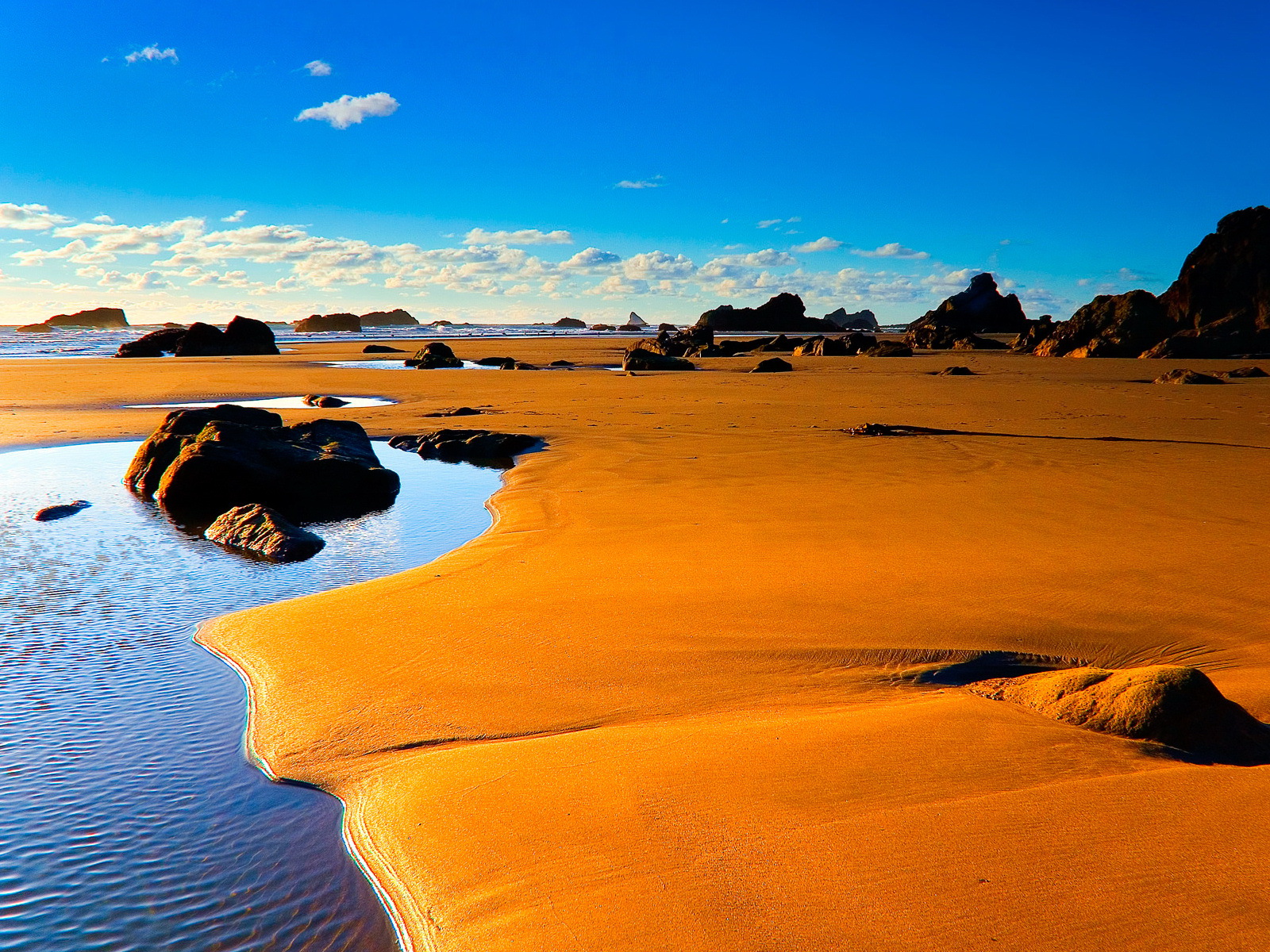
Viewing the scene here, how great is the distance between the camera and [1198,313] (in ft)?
90.7

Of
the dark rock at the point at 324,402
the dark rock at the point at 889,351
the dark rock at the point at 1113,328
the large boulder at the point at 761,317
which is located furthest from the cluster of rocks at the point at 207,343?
the large boulder at the point at 761,317

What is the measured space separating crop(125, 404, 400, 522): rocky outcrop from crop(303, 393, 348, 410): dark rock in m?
6.16

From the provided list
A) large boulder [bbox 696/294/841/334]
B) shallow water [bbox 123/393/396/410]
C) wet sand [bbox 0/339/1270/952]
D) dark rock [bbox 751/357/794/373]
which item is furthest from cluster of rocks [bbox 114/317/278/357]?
large boulder [bbox 696/294/841/334]

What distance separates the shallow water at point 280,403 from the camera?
14859 mm

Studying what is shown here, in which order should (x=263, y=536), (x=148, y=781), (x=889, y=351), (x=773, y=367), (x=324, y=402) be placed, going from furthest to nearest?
(x=889, y=351) < (x=773, y=367) < (x=324, y=402) < (x=263, y=536) < (x=148, y=781)

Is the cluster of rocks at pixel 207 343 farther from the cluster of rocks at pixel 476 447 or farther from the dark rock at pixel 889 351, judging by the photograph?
the cluster of rocks at pixel 476 447

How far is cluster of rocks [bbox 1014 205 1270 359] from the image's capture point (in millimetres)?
24656

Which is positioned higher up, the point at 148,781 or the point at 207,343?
the point at 207,343

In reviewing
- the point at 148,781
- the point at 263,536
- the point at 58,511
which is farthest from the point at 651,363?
the point at 148,781

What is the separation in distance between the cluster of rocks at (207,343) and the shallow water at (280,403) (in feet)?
65.4

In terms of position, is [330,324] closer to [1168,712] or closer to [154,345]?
[154,345]

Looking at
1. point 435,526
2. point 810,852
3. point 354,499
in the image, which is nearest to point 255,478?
point 354,499

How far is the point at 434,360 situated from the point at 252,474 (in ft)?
63.2

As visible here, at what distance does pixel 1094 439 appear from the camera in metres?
9.73
